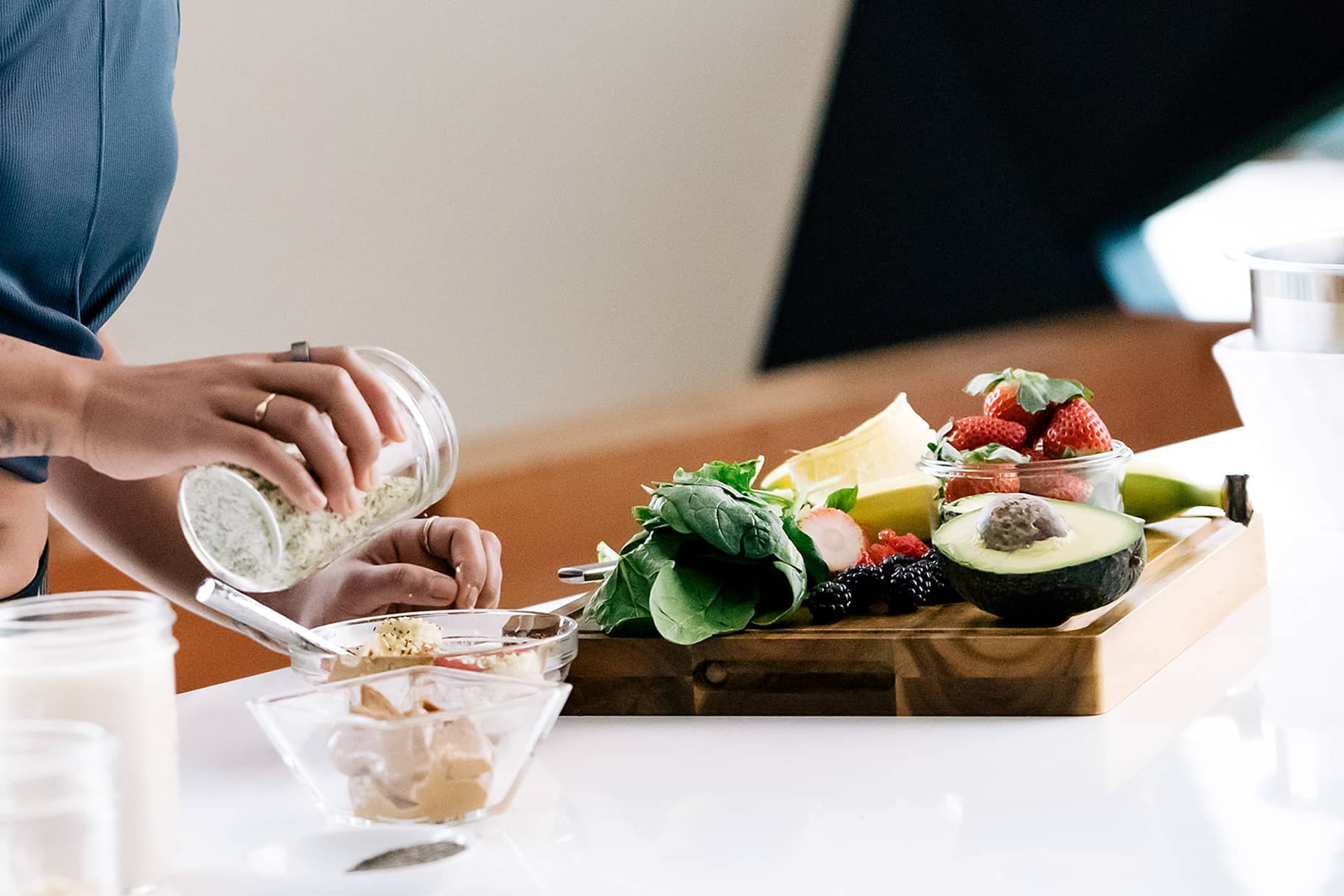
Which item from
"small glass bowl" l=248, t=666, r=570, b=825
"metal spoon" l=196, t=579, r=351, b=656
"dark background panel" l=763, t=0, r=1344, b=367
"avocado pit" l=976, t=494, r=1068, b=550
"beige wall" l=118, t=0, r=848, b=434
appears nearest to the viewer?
"small glass bowl" l=248, t=666, r=570, b=825

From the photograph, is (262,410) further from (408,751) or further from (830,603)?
(830,603)

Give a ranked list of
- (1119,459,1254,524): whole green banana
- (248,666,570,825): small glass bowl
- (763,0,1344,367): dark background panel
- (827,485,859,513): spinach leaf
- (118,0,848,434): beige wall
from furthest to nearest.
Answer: (763,0,1344,367): dark background panel
(118,0,848,434): beige wall
(1119,459,1254,524): whole green banana
(827,485,859,513): spinach leaf
(248,666,570,825): small glass bowl

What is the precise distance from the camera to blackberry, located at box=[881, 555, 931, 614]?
46.2 inches

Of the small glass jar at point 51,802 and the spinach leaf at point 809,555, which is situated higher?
the small glass jar at point 51,802

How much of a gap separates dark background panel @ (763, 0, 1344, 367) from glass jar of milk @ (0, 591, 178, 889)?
175 inches

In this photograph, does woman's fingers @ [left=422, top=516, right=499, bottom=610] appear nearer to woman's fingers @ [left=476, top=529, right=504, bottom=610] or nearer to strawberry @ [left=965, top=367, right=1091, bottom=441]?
woman's fingers @ [left=476, top=529, right=504, bottom=610]

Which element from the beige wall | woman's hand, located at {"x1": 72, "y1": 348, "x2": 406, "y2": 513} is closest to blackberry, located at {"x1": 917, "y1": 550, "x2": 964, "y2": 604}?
woman's hand, located at {"x1": 72, "y1": 348, "x2": 406, "y2": 513}

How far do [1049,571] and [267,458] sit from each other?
0.56 m

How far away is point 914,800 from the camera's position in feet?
2.97

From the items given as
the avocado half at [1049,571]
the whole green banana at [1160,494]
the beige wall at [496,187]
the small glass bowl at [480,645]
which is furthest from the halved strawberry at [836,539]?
the beige wall at [496,187]

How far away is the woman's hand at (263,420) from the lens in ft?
2.85

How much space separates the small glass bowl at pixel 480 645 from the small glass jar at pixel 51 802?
27 cm

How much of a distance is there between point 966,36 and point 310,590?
416cm

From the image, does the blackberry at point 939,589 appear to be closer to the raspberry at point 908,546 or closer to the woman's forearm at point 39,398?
the raspberry at point 908,546
